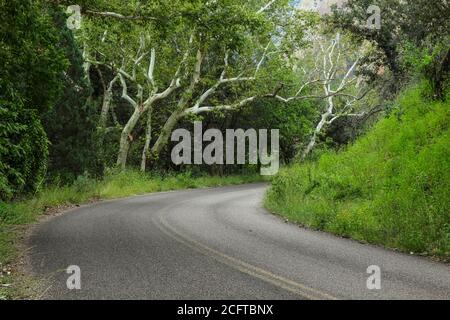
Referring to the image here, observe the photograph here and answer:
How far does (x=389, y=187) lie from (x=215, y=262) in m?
6.52

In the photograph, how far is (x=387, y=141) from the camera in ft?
52.3

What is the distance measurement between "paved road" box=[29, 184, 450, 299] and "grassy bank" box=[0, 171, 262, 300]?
43cm

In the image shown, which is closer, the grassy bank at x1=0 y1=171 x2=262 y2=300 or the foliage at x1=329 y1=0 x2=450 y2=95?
the grassy bank at x1=0 y1=171 x2=262 y2=300

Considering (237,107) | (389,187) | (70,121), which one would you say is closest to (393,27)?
(389,187)

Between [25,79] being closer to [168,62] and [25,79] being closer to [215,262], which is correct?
[215,262]

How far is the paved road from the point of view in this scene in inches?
248

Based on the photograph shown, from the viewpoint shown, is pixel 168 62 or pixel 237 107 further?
pixel 168 62

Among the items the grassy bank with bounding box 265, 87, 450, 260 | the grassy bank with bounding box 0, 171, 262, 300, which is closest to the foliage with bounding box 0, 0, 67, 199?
the grassy bank with bounding box 0, 171, 262, 300

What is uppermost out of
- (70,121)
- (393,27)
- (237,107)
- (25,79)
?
(393,27)

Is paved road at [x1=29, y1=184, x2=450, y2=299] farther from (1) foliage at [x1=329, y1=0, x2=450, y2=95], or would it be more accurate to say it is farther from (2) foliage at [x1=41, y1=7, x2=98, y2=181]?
(1) foliage at [x1=329, y1=0, x2=450, y2=95]

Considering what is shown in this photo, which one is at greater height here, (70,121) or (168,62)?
(168,62)

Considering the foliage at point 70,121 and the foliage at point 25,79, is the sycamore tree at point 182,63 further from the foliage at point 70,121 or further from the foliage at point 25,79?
the foliage at point 25,79

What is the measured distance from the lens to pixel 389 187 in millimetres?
12578
